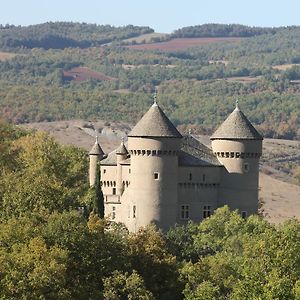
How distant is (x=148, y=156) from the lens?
4092 inches

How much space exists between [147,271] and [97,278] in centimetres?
423

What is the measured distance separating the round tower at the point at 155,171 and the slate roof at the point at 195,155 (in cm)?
119

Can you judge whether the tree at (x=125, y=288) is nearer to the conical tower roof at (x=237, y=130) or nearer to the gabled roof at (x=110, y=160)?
the conical tower roof at (x=237, y=130)

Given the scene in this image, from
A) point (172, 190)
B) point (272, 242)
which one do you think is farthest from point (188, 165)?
point (272, 242)

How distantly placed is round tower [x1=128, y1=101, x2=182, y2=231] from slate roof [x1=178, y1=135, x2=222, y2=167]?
1188mm

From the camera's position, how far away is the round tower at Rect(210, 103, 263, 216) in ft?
348

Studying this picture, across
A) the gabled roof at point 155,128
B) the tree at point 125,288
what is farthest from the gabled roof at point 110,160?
the tree at point 125,288

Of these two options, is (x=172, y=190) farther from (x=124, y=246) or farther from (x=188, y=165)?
(x=124, y=246)

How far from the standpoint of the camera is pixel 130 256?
84812 millimetres

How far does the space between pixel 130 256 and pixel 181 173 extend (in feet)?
68.7

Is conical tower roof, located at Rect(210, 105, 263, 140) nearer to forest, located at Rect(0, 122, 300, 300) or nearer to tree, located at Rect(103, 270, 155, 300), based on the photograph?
forest, located at Rect(0, 122, 300, 300)

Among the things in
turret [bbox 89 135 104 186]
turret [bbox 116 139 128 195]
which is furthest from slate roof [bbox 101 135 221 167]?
turret [bbox 89 135 104 186]

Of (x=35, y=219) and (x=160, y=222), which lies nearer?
(x=35, y=219)

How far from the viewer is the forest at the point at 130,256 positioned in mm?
76500
